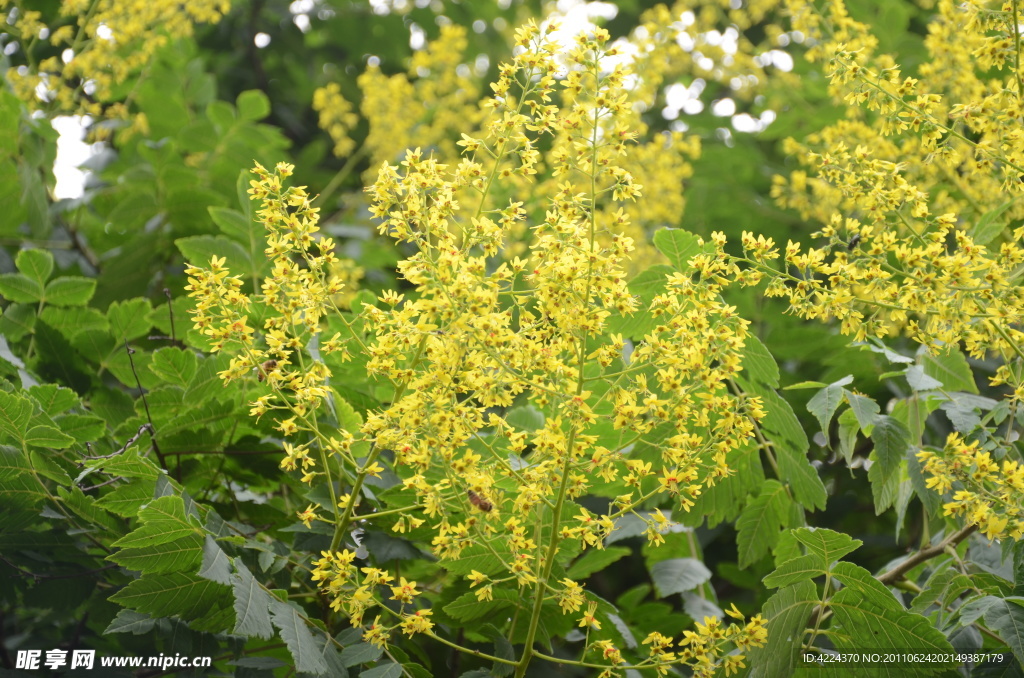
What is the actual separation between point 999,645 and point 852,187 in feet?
4.24

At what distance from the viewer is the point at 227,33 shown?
5.50m

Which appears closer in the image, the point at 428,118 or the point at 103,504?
the point at 103,504

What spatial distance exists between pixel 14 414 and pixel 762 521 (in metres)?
1.96

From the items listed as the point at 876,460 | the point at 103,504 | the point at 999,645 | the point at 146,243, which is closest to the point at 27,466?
the point at 103,504

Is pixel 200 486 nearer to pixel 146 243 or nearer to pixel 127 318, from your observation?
pixel 127 318

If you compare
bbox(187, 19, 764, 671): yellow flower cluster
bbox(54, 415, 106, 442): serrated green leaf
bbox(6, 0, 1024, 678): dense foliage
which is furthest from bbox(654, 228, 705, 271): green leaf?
bbox(54, 415, 106, 442): serrated green leaf

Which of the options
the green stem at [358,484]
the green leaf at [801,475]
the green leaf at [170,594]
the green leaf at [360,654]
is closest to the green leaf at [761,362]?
the green leaf at [801,475]

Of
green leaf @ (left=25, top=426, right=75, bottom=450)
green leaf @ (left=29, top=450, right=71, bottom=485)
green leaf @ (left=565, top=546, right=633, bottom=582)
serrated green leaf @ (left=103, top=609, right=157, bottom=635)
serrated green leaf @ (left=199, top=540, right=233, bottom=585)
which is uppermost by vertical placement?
green leaf @ (left=25, top=426, right=75, bottom=450)

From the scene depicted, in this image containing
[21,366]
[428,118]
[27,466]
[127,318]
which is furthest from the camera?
[428,118]

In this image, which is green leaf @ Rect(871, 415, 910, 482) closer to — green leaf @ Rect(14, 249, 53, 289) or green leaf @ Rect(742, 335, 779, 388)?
green leaf @ Rect(742, 335, 779, 388)

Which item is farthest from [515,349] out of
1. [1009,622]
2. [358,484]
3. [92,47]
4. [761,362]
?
[92,47]

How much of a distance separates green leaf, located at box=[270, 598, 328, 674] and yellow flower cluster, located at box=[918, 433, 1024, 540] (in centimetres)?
141

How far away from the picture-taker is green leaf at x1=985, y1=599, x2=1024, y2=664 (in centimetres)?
184

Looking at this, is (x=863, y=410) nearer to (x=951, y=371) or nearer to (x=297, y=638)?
(x=951, y=371)
